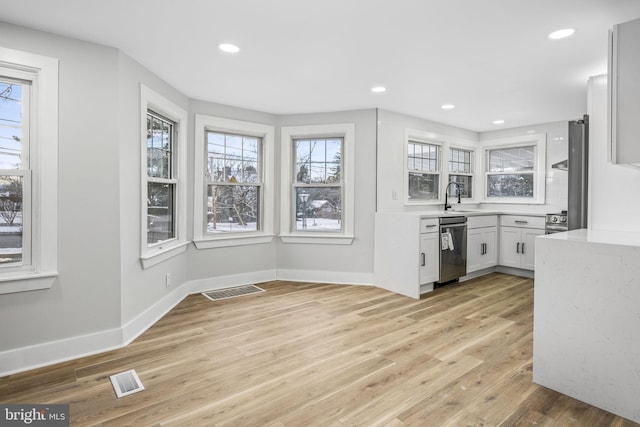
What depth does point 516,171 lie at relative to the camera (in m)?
5.71

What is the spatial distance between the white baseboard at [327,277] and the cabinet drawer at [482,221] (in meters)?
1.61

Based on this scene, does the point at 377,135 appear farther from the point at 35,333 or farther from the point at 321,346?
the point at 35,333

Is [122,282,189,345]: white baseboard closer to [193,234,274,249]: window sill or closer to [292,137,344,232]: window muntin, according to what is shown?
[193,234,274,249]: window sill

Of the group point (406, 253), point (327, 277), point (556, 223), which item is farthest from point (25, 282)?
point (556, 223)

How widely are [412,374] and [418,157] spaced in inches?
140

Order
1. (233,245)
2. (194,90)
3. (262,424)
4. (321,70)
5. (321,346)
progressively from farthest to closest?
(233,245) < (194,90) < (321,70) < (321,346) < (262,424)

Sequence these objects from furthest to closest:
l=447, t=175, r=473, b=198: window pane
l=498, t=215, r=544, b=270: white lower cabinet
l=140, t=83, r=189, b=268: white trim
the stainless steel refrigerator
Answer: l=447, t=175, r=473, b=198: window pane → l=498, t=215, r=544, b=270: white lower cabinet → l=140, t=83, r=189, b=268: white trim → the stainless steel refrigerator

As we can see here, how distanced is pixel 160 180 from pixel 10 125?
4.12ft

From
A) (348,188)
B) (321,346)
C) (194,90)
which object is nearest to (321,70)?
(194,90)

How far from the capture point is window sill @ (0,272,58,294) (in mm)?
2281

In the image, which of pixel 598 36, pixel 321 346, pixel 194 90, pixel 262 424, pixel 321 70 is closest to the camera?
pixel 262 424

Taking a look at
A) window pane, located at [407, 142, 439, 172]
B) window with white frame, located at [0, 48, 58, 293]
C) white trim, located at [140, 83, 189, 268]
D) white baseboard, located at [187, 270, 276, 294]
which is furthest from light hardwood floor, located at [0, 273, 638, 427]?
window pane, located at [407, 142, 439, 172]

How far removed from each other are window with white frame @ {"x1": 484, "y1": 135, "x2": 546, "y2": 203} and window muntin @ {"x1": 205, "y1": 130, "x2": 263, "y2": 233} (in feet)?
13.1

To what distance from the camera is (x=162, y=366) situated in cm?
241
